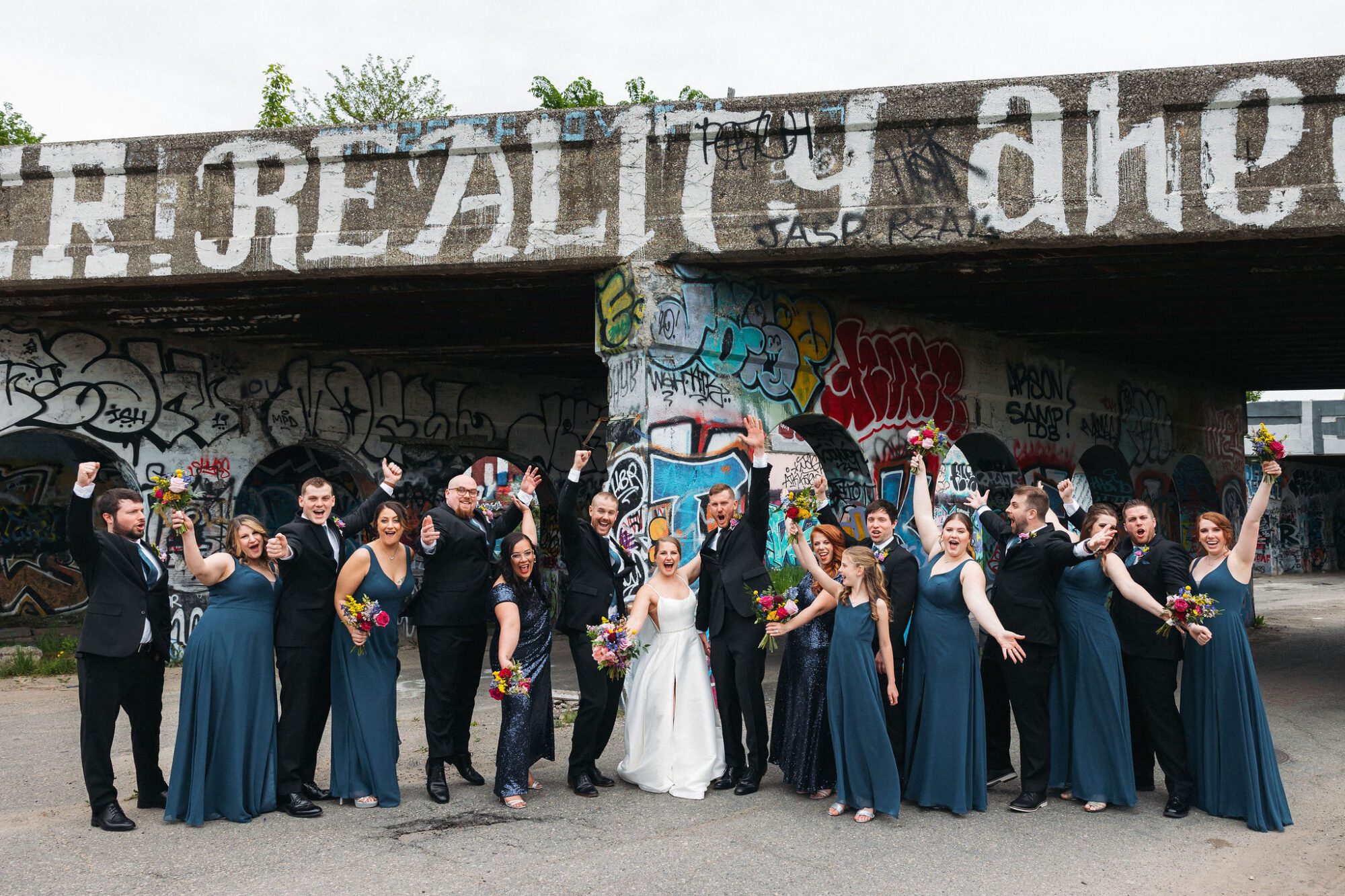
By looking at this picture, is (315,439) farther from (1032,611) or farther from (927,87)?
(1032,611)

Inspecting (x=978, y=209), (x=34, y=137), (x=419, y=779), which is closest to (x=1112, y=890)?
(x=419, y=779)

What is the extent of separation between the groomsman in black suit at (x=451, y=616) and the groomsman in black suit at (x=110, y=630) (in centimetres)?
153

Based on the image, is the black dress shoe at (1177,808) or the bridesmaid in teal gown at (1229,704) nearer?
the bridesmaid in teal gown at (1229,704)

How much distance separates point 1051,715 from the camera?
6797 millimetres

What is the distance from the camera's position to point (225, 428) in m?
13.4

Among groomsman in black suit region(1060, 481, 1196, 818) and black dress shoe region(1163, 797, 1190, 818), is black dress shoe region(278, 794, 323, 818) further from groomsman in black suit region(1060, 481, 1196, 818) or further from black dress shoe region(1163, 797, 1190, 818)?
black dress shoe region(1163, 797, 1190, 818)

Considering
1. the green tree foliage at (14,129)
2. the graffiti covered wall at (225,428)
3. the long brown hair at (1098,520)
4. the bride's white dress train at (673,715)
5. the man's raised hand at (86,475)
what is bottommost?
the bride's white dress train at (673,715)

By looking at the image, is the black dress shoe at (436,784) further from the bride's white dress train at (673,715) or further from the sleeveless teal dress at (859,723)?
the sleeveless teal dress at (859,723)

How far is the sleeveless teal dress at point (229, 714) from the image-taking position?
615 cm

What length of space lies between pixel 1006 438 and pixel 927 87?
214 inches

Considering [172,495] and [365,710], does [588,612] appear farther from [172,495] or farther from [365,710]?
[172,495]

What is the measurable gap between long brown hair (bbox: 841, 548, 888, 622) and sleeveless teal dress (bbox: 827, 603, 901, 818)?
4cm

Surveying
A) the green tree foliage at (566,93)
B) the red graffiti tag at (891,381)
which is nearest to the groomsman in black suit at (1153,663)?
the red graffiti tag at (891,381)

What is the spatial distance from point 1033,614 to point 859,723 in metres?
1.25
